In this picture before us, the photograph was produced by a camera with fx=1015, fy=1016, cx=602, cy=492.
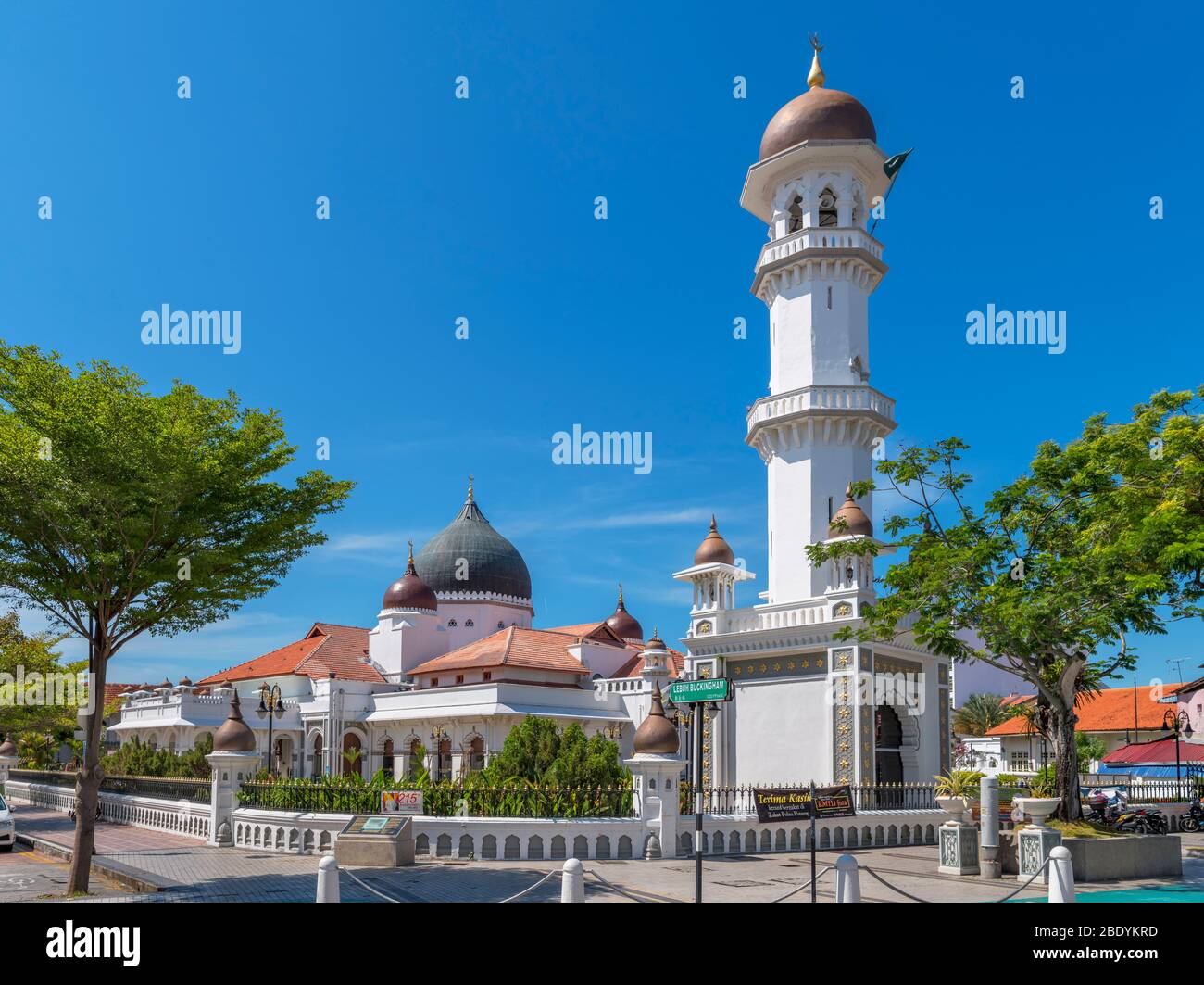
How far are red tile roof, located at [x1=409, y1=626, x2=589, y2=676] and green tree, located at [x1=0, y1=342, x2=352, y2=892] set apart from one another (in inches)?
916

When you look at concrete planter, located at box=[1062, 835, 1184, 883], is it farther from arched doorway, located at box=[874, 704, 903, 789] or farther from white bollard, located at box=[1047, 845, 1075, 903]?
arched doorway, located at box=[874, 704, 903, 789]

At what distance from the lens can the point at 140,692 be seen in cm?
5306

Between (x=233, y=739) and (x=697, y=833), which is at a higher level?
(x=697, y=833)

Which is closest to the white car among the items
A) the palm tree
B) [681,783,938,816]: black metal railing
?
[681,783,938,816]: black metal railing

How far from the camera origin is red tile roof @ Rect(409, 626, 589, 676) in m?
41.7

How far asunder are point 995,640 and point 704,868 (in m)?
6.69

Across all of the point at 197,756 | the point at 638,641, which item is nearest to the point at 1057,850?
the point at 197,756

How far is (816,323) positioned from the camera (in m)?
32.2

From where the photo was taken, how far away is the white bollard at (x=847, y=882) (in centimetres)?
1077

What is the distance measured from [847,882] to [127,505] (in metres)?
12.4

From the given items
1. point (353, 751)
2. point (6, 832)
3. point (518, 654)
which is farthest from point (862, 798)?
point (353, 751)

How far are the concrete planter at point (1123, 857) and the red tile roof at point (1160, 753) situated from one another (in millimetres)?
23977

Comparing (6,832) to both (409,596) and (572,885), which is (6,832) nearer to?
(572,885)
